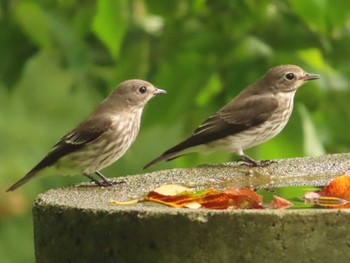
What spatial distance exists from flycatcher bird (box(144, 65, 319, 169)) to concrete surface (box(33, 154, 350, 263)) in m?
2.90

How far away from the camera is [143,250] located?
4.88 m

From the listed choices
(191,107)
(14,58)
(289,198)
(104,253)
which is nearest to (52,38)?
(14,58)

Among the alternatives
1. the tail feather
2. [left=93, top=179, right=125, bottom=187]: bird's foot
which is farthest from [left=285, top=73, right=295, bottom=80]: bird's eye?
[left=93, top=179, right=125, bottom=187]: bird's foot

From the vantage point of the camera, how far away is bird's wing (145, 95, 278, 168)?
820 centimetres

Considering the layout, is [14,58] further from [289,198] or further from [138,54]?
[289,198]

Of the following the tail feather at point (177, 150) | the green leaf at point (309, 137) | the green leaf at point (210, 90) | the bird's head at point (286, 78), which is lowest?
the tail feather at point (177, 150)

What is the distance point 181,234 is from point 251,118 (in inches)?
157

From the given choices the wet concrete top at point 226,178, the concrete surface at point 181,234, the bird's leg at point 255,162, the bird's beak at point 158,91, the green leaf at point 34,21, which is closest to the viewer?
the concrete surface at point 181,234

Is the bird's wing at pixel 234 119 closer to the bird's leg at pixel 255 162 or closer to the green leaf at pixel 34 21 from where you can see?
the bird's leg at pixel 255 162

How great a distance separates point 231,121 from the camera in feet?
28.1

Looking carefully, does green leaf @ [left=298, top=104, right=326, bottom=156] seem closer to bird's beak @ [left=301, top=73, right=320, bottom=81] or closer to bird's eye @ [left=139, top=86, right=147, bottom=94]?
bird's beak @ [left=301, top=73, right=320, bottom=81]

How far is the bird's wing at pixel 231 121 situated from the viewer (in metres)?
8.20

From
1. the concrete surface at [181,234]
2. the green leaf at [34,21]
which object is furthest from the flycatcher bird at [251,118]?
the concrete surface at [181,234]

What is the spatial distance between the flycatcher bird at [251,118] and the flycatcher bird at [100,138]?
0.97 ft
